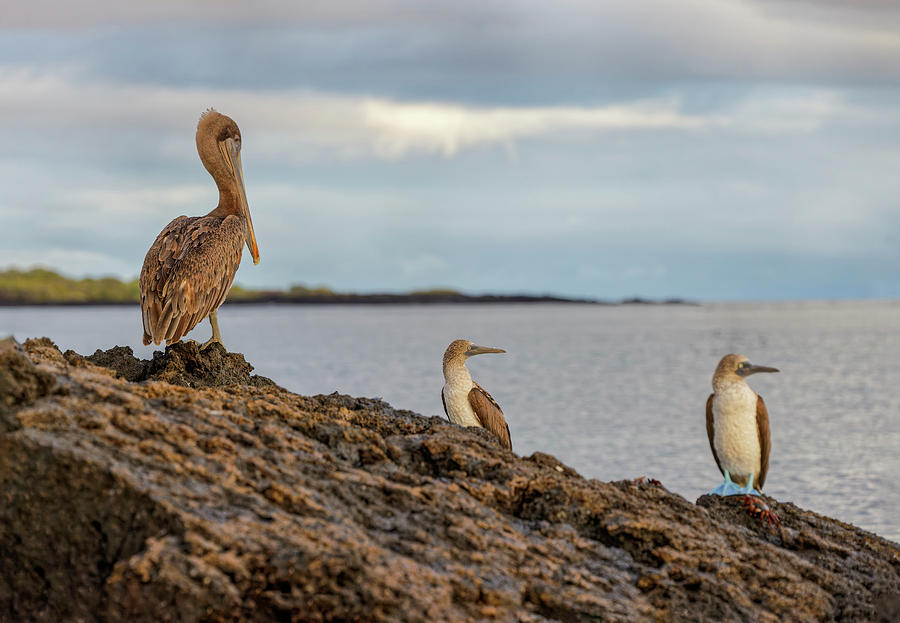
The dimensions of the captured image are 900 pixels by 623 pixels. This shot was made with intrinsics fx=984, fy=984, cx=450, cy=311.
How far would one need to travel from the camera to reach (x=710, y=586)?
5312mm

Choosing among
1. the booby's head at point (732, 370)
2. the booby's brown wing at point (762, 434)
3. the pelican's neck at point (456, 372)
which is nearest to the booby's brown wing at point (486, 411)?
the pelican's neck at point (456, 372)

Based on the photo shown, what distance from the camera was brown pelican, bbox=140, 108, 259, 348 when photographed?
338 inches

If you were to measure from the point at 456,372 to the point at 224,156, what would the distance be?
12.2 ft

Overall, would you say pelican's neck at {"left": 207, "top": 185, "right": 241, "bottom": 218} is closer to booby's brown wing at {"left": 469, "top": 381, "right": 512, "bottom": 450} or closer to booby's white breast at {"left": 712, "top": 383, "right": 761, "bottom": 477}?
booby's brown wing at {"left": 469, "top": 381, "right": 512, "bottom": 450}

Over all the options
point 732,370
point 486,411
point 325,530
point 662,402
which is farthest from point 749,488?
point 662,402

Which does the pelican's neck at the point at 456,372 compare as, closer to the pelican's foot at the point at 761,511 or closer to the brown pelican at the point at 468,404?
the brown pelican at the point at 468,404

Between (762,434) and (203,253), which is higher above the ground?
(203,253)

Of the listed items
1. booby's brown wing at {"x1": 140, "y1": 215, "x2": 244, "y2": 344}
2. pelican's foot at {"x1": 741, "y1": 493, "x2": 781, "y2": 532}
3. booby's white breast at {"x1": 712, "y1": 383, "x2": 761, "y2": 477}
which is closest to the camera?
pelican's foot at {"x1": 741, "y1": 493, "x2": 781, "y2": 532}

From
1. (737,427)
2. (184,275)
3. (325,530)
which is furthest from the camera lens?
(184,275)

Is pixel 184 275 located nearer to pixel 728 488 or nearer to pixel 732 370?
pixel 732 370

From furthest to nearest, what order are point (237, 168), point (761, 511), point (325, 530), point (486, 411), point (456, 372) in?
point (237, 168), point (456, 372), point (486, 411), point (761, 511), point (325, 530)

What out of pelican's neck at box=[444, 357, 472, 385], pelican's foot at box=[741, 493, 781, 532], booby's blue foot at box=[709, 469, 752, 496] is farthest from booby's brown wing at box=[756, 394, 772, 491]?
pelican's neck at box=[444, 357, 472, 385]

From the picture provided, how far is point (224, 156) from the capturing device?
402 inches

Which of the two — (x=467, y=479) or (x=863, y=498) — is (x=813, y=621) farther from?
(x=863, y=498)
